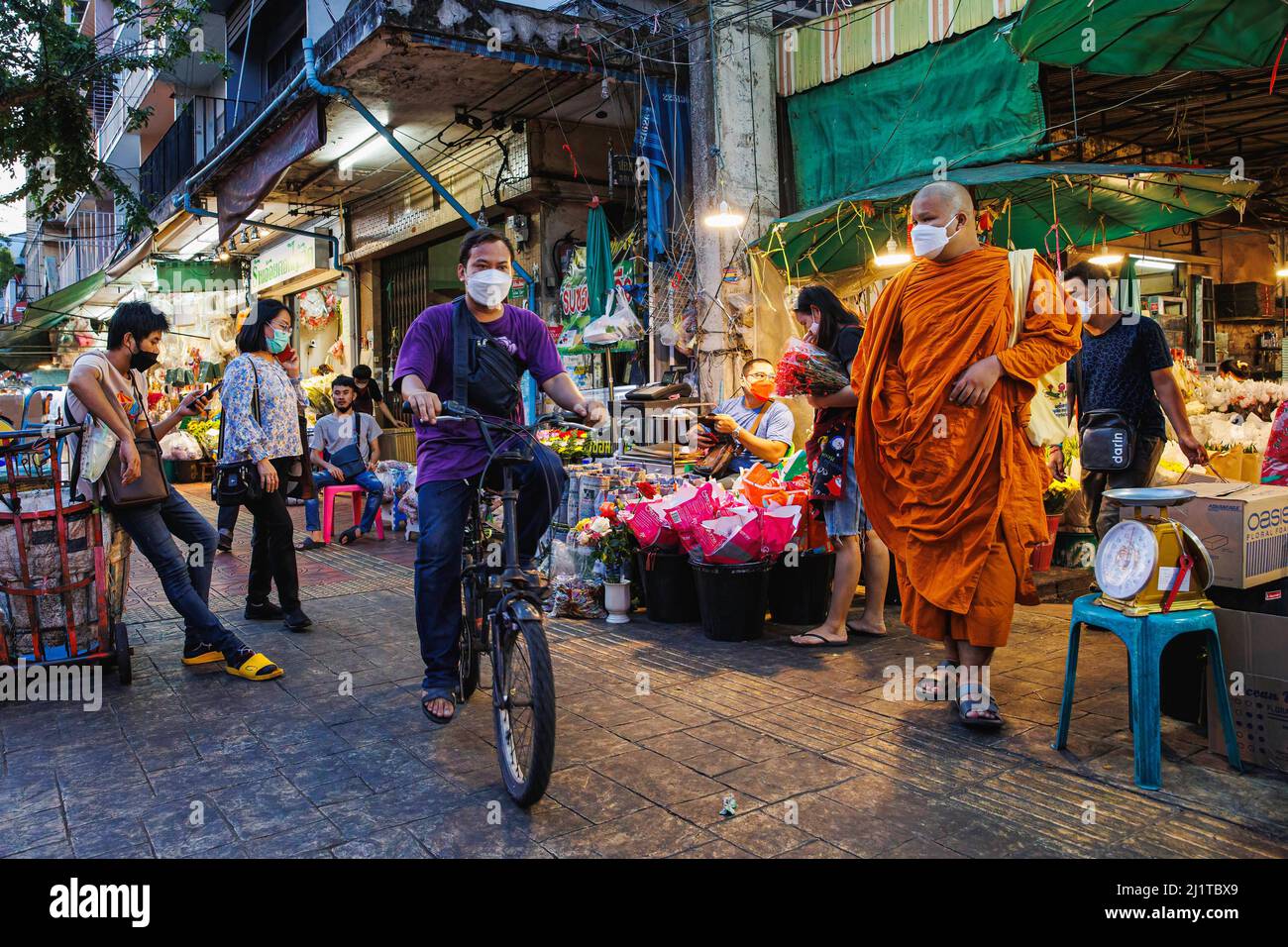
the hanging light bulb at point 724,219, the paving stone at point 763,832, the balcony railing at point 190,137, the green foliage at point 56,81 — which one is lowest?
the paving stone at point 763,832

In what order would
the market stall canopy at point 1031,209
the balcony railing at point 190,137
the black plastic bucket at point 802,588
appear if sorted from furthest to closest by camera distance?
1. the balcony railing at point 190,137
2. the market stall canopy at point 1031,209
3. the black plastic bucket at point 802,588

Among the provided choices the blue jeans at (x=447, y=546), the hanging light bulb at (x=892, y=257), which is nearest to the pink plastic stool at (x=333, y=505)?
the hanging light bulb at (x=892, y=257)

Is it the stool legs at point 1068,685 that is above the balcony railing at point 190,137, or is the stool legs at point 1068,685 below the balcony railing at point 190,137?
below

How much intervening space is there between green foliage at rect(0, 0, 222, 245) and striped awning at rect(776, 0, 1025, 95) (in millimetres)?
7068

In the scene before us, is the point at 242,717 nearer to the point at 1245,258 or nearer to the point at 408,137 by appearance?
the point at 408,137

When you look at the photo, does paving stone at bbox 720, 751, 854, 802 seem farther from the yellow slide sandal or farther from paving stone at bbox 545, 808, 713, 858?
the yellow slide sandal

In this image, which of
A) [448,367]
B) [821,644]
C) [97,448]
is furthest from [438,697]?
[821,644]

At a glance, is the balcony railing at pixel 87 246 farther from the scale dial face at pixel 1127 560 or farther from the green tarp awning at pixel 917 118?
the scale dial face at pixel 1127 560

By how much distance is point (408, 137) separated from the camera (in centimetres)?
1219

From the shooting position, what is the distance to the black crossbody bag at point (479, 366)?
402 cm

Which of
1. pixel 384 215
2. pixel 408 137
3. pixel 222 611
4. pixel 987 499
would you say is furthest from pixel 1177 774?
pixel 384 215

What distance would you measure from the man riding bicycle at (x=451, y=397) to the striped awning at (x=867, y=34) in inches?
215

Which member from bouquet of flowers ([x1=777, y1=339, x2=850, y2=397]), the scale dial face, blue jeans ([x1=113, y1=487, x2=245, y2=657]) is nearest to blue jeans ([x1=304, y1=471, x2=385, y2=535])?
blue jeans ([x1=113, y1=487, x2=245, y2=657])

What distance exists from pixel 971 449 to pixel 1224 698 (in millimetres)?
1287
